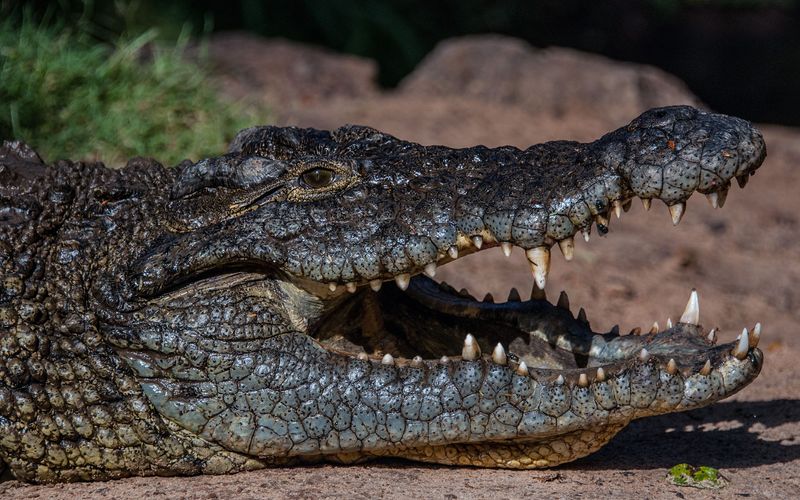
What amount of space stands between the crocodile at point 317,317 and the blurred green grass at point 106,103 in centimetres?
307

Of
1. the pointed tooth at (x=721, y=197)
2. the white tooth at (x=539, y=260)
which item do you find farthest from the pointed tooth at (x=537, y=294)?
the pointed tooth at (x=721, y=197)

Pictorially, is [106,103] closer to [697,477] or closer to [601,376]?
[601,376]

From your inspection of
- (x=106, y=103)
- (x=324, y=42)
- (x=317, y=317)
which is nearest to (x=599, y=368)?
(x=317, y=317)

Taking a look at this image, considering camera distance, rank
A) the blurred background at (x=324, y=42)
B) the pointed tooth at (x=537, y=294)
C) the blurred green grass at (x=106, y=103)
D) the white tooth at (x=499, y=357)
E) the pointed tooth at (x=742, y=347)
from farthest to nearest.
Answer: the blurred background at (x=324, y=42)
the blurred green grass at (x=106, y=103)
the pointed tooth at (x=537, y=294)
the white tooth at (x=499, y=357)
the pointed tooth at (x=742, y=347)

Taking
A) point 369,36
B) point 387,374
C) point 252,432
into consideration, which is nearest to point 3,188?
point 252,432

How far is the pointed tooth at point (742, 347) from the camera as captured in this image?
130 inches

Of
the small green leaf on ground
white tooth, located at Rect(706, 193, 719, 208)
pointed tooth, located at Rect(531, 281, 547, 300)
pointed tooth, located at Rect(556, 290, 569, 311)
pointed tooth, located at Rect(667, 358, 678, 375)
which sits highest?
white tooth, located at Rect(706, 193, 719, 208)

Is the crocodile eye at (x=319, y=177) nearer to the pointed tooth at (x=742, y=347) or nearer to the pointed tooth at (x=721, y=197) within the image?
the pointed tooth at (x=721, y=197)

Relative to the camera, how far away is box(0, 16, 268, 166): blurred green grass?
6.83 meters

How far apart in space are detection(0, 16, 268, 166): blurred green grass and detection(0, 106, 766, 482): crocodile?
10.1 feet

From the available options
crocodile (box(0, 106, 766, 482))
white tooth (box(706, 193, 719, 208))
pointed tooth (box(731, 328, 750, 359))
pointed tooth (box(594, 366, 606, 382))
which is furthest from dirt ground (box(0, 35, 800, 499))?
white tooth (box(706, 193, 719, 208))

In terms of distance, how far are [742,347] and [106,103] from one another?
5.44 metres

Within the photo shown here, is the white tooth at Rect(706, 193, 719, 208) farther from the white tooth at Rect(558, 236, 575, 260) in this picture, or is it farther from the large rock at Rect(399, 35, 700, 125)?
the large rock at Rect(399, 35, 700, 125)

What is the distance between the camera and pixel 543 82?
11305 millimetres
